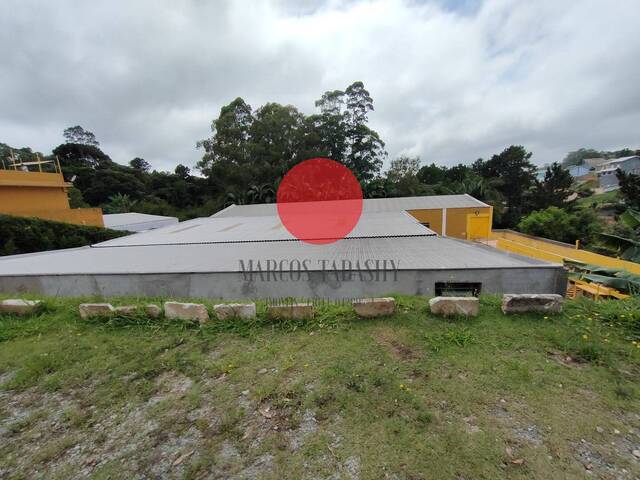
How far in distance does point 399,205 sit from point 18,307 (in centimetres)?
1777

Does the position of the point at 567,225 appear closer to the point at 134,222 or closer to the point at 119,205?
the point at 134,222

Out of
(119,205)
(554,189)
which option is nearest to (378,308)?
(554,189)

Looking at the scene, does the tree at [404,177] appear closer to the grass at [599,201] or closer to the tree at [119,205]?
the grass at [599,201]

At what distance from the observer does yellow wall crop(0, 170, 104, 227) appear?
43.6 feet

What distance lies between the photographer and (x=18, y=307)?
3924mm

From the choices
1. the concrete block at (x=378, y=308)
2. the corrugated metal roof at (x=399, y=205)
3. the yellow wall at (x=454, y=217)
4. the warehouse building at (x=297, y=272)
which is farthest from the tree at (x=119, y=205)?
the concrete block at (x=378, y=308)

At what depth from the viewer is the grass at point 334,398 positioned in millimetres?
1666

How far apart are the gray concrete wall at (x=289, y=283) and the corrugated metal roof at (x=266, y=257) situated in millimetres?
134

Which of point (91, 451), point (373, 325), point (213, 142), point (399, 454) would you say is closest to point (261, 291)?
point (373, 325)

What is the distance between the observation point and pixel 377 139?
27734mm

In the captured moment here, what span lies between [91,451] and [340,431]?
1.74m

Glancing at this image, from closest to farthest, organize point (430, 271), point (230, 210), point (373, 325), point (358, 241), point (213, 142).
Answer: point (373, 325) → point (430, 271) → point (358, 241) → point (230, 210) → point (213, 142)

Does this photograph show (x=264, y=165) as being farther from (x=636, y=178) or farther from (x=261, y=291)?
(x=636, y=178)
